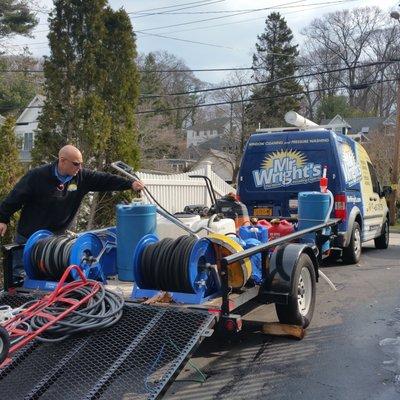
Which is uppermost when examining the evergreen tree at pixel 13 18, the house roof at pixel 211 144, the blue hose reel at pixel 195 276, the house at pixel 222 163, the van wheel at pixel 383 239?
the evergreen tree at pixel 13 18

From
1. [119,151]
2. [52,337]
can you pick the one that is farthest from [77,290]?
[119,151]

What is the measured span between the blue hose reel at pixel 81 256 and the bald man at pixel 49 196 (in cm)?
25

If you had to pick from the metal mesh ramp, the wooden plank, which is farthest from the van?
the metal mesh ramp

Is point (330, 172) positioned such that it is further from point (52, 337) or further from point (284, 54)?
point (284, 54)

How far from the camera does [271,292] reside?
5.04 meters

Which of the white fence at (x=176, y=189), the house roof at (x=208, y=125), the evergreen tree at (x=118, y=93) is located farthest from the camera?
the house roof at (x=208, y=125)

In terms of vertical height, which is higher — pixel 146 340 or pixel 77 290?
pixel 77 290

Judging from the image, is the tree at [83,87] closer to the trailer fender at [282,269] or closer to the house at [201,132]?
the trailer fender at [282,269]

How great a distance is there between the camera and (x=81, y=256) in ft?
15.8

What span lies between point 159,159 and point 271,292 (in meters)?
33.7

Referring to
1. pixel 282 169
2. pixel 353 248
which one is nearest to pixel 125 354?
pixel 282 169

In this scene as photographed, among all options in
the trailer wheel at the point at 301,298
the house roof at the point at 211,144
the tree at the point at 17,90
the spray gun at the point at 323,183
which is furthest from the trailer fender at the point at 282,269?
the house roof at the point at 211,144

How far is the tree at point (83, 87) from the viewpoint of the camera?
9.67m

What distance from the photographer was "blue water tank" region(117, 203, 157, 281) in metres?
5.03
